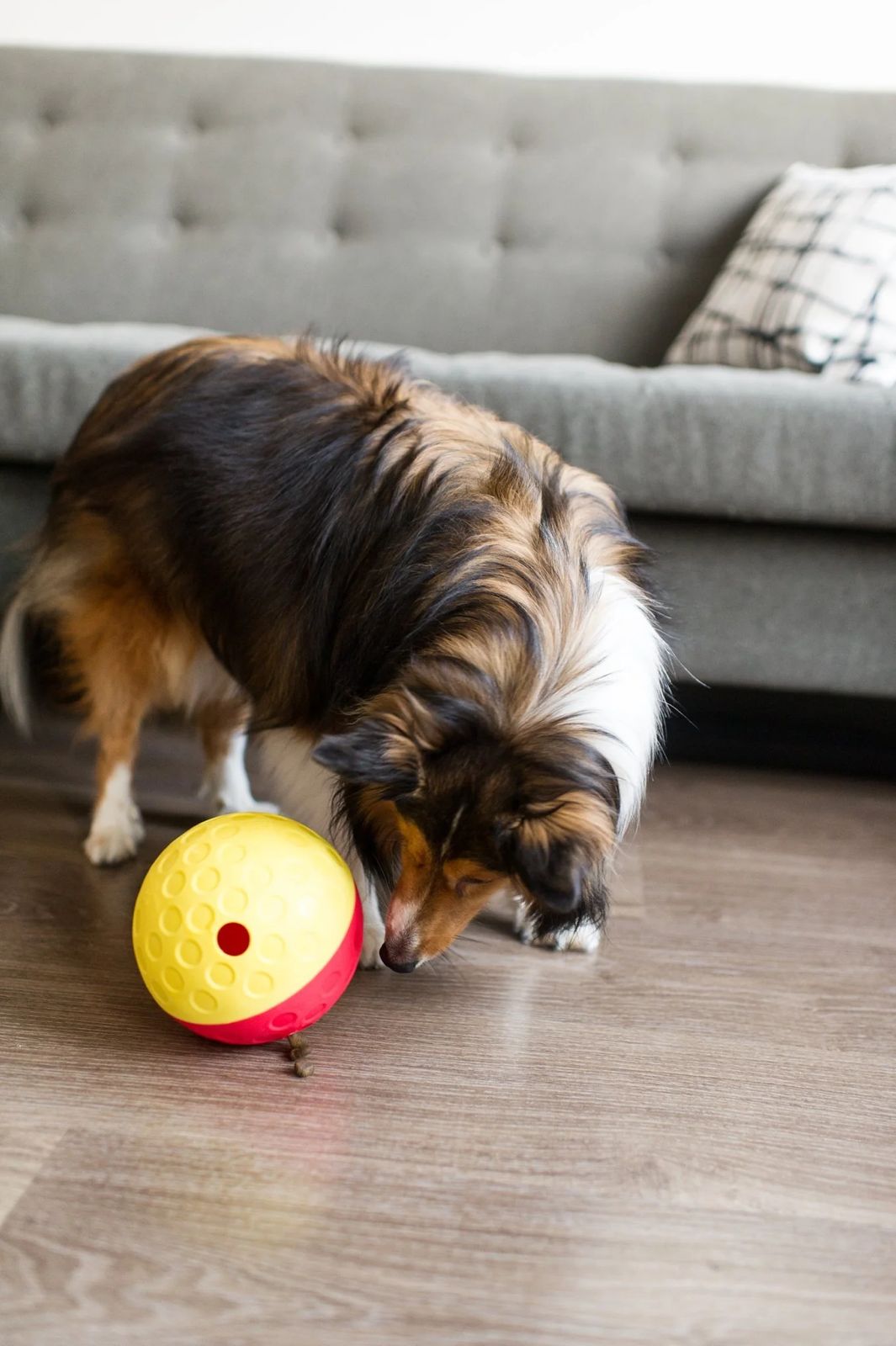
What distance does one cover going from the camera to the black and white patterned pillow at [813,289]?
257cm

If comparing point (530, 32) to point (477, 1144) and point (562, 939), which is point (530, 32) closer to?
point (562, 939)

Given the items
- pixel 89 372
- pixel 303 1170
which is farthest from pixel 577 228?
pixel 303 1170

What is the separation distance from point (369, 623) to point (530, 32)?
285 centimetres

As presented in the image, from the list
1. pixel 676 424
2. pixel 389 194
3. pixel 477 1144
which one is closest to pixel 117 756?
pixel 477 1144

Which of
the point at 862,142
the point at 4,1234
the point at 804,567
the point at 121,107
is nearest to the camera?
the point at 4,1234

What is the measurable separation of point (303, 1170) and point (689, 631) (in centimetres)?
147

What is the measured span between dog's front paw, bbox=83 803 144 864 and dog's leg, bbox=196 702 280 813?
24 cm

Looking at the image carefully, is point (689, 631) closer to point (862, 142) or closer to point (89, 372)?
point (89, 372)

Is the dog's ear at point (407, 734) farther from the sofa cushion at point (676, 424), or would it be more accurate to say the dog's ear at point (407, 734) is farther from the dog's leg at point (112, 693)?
the sofa cushion at point (676, 424)

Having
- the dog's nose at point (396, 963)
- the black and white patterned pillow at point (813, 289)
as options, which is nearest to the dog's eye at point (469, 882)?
the dog's nose at point (396, 963)

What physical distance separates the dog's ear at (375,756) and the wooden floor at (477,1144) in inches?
16.2

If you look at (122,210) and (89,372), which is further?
(122,210)

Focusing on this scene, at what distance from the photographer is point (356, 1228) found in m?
1.23

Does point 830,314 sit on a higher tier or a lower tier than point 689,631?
higher
